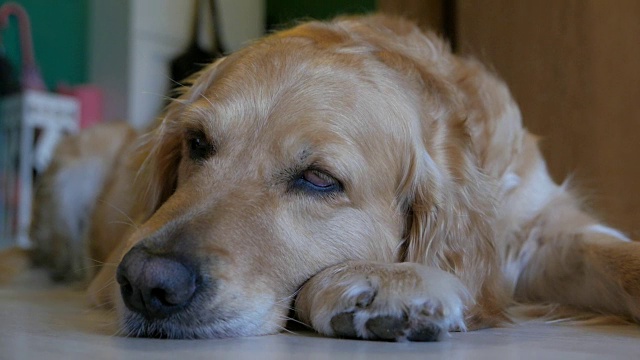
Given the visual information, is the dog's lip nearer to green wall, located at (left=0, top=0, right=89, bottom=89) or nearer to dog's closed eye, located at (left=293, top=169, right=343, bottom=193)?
dog's closed eye, located at (left=293, top=169, right=343, bottom=193)

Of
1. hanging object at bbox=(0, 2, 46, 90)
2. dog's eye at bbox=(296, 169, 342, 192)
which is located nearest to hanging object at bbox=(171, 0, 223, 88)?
hanging object at bbox=(0, 2, 46, 90)

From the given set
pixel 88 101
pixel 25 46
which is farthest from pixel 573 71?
pixel 25 46

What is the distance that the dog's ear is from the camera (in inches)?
93.0

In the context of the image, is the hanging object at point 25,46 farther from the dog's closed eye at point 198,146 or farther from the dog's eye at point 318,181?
the dog's eye at point 318,181

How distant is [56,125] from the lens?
590cm

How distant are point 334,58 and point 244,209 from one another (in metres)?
0.53

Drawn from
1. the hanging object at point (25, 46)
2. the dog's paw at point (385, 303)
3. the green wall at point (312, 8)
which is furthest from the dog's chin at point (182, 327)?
the hanging object at point (25, 46)

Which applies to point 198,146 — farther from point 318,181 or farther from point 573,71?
point 573,71

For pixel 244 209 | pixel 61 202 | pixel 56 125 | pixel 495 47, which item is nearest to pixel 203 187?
pixel 244 209

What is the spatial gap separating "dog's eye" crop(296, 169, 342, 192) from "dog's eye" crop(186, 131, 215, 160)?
26cm

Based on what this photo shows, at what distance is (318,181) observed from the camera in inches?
73.7

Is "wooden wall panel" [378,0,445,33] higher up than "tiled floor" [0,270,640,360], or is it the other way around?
"wooden wall panel" [378,0,445,33]

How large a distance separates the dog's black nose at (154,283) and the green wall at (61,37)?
5.23 m

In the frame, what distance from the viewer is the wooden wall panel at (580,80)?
11.7ft
